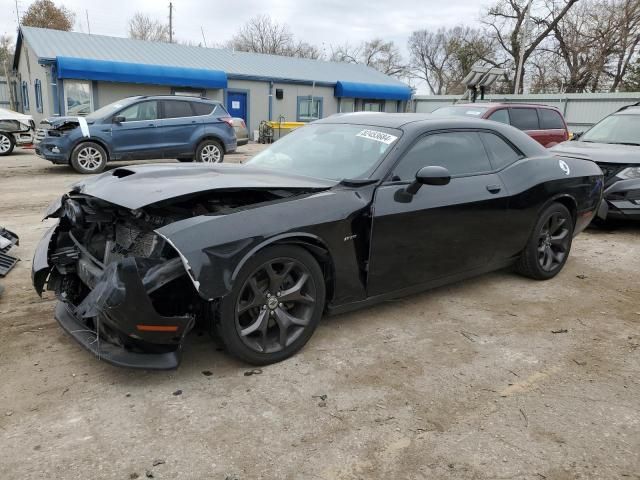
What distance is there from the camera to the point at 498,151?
4.61 meters

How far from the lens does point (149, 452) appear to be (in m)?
2.42

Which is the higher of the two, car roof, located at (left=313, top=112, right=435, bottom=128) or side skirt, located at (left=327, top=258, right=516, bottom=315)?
car roof, located at (left=313, top=112, right=435, bottom=128)

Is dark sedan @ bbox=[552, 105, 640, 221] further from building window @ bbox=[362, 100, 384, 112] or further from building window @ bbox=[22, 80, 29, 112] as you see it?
building window @ bbox=[22, 80, 29, 112]

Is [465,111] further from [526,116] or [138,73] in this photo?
[138,73]

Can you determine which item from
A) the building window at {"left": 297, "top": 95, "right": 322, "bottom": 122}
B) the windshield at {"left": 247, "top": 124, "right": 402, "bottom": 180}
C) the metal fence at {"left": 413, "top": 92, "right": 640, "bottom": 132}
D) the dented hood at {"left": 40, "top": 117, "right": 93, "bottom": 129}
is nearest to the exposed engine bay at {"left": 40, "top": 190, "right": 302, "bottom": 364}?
the windshield at {"left": 247, "top": 124, "right": 402, "bottom": 180}

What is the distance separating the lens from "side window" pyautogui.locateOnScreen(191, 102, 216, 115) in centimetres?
1262

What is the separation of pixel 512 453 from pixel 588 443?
1.41ft

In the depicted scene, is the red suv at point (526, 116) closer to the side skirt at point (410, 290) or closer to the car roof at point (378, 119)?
the car roof at point (378, 119)

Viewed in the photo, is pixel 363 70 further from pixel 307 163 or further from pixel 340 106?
pixel 307 163

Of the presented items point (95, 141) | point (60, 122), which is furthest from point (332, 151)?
point (60, 122)

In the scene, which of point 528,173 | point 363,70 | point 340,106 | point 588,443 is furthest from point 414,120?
point 363,70

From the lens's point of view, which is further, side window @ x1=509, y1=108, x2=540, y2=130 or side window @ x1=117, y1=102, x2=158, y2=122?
side window @ x1=117, y1=102, x2=158, y2=122

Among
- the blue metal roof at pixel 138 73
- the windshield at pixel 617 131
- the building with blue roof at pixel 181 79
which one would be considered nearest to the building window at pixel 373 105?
the building with blue roof at pixel 181 79

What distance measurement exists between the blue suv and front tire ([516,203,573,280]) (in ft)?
28.6
